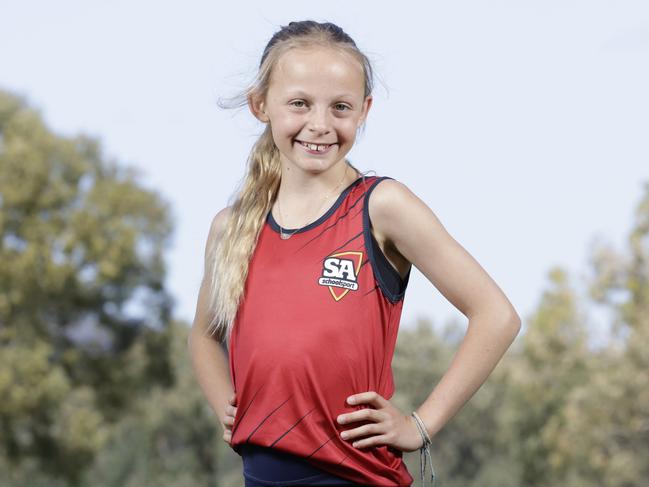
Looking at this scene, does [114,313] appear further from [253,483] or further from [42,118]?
[253,483]

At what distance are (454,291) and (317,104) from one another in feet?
2.04

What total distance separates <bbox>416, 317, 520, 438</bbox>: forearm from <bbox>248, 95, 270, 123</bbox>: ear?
861 millimetres

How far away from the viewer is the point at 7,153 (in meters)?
27.5

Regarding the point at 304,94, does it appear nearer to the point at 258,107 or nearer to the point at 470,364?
the point at 258,107

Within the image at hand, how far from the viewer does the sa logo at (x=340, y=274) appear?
3031mm

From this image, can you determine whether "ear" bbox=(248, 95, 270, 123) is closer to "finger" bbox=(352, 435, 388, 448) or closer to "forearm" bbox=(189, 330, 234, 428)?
"forearm" bbox=(189, 330, 234, 428)

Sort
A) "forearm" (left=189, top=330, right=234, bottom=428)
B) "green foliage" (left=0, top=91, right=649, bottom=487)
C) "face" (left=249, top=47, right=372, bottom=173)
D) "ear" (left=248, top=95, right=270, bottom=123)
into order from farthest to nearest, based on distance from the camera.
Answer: "green foliage" (left=0, top=91, right=649, bottom=487) < "forearm" (left=189, top=330, right=234, bottom=428) < "ear" (left=248, top=95, right=270, bottom=123) < "face" (left=249, top=47, right=372, bottom=173)

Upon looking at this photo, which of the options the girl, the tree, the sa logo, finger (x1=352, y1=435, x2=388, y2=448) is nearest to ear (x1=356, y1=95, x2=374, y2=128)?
the girl

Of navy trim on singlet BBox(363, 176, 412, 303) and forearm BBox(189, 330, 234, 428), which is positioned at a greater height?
navy trim on singlet BBox(363, 176, 412, 303)

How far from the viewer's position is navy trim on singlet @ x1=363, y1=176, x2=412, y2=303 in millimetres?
3086

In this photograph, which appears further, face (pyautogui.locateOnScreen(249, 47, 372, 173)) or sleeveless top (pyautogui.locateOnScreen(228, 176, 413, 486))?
face (pyautogui.locateOnScreen(249, 47, 372, 173))

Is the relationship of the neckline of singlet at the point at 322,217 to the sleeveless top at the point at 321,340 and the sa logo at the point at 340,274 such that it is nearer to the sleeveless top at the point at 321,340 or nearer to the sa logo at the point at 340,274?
the sleeveless top at the point at 321,340

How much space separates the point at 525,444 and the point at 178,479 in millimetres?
10284

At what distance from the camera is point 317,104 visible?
3197 millimetres
